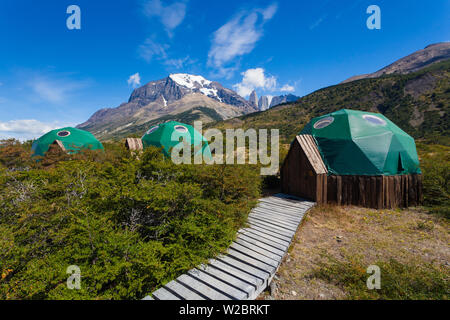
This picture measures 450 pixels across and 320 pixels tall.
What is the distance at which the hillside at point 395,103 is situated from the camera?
1754 inches

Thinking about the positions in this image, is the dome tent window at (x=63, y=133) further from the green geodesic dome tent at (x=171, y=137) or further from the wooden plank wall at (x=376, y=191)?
the wooden plank wall at (x=376, y=191)

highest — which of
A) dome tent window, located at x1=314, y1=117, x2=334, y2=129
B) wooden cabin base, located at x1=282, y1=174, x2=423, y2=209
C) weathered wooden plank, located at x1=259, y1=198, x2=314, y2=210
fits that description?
dome tent window, located at x1=314, y1=117, x2=334, y2=129

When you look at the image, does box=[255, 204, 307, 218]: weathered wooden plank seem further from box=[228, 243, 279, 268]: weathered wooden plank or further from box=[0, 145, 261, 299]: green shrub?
box=[228, 243, 279, 268]: weathered wooden plank

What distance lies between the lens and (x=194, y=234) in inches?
155

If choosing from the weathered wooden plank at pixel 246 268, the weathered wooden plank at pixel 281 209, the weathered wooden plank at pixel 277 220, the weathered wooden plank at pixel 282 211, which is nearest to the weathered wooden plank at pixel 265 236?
the weathered wooden plank at pixel 277 220

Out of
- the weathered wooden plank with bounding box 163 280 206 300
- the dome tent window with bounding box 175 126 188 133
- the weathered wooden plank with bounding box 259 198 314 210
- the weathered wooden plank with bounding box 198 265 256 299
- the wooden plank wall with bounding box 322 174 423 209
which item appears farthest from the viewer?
the dome tent window with bounding box 175 126 188 133

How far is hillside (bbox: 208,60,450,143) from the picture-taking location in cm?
4456

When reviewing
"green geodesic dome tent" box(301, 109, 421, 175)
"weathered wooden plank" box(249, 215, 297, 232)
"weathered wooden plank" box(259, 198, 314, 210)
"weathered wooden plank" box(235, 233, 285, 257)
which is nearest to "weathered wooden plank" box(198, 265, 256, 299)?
"weathered wooden plank" box(235, 233, 285, 257)

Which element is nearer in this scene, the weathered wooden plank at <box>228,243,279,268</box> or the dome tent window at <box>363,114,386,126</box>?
the weathered wooden plank at <box>228,243,279,268</box>

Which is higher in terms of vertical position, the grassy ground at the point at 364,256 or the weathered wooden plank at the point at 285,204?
the weathered wooden plank at the point at 285,204

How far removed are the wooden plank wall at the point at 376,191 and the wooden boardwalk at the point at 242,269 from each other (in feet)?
11.2

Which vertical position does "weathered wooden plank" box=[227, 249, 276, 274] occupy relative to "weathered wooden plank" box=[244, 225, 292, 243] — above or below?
below
